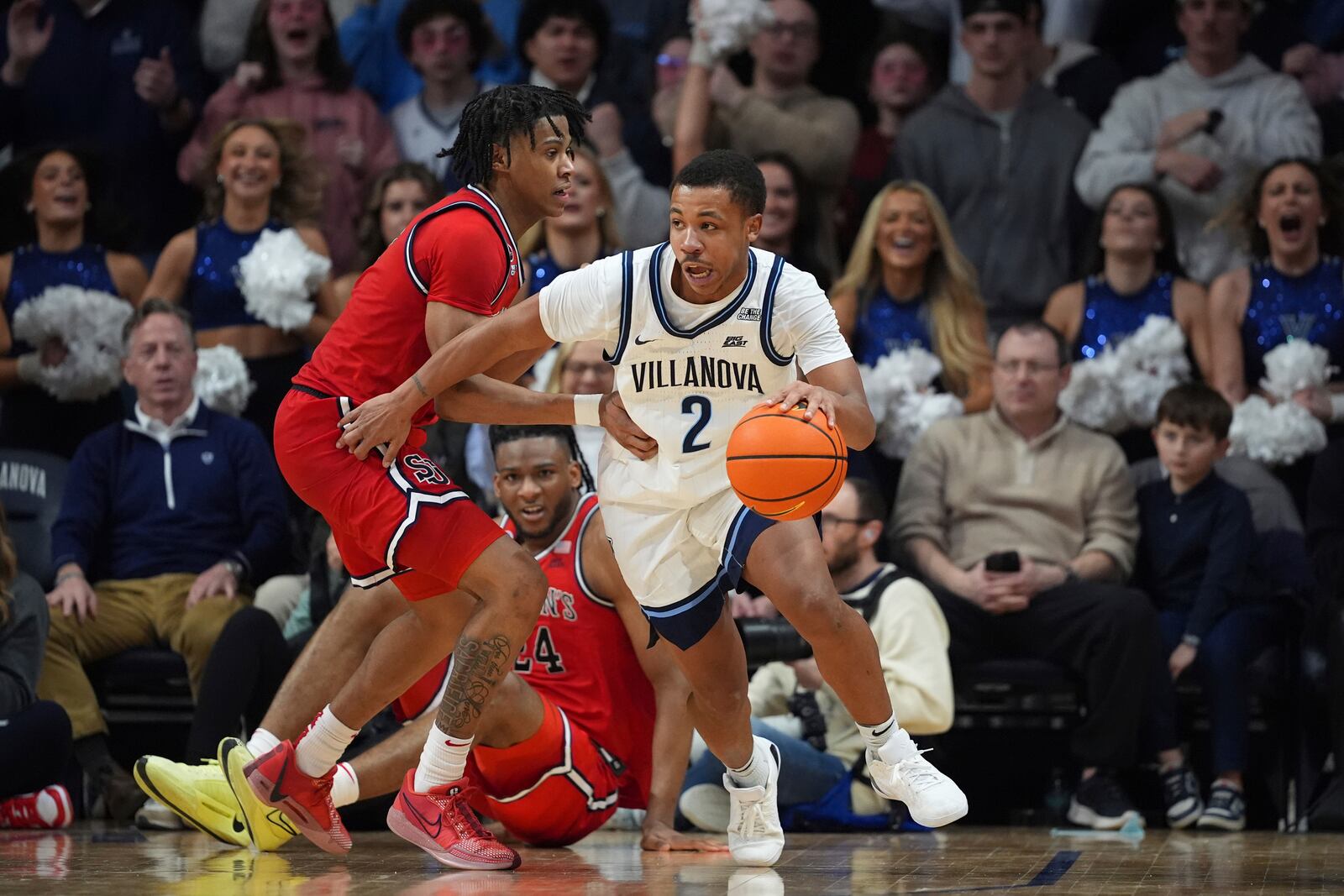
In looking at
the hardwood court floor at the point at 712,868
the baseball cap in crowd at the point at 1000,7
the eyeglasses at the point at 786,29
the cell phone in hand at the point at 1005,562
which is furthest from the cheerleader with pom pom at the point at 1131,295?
the hardwood court floor at the point at 712,868

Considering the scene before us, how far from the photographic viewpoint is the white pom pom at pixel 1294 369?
732 centimetres

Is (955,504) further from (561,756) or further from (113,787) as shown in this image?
(113,787)

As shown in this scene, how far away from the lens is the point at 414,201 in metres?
7.82

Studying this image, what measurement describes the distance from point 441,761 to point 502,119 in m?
1.73

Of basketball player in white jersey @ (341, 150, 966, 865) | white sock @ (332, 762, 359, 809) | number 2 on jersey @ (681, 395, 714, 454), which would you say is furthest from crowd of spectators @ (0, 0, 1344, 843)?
number 2 on jersey @ (681, 395, 714, 454)

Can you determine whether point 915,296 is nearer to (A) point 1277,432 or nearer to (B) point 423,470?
(A) point 1277,432

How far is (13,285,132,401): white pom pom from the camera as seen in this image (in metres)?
7.84

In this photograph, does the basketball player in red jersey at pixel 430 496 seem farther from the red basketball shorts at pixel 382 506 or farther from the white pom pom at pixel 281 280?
the white pom pom at pixel 281 280

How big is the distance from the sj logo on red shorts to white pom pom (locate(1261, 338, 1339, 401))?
3893 millimetres

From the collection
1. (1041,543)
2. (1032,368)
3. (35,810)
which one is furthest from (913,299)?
(35,810)

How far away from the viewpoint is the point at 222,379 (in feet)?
25.0

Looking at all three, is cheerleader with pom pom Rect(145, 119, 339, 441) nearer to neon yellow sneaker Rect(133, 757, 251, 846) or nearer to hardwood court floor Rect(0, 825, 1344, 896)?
hardwood court floor Rect(0, 825, 1344, 896)

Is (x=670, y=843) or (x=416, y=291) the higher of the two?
(x=416, y=291)

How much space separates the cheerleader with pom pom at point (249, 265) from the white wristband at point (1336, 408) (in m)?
4.10
